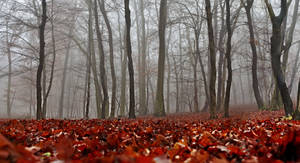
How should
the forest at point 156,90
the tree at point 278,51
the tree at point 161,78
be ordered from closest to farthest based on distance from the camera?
the forest at point 156,90
the tree at point 278,51
the tree at point 161,78

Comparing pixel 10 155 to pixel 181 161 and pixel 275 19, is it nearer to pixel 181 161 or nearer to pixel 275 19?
pixel 181 161

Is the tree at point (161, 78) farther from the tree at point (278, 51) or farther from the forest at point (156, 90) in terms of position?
the tree at point (278, 51)

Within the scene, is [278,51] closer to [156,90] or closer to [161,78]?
[161,78]

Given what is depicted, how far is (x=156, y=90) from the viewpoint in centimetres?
2036

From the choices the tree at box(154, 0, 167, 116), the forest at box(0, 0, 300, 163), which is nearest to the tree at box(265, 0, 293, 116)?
the forest at box(0, 0, 300, 163)

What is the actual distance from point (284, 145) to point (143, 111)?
18638 mm

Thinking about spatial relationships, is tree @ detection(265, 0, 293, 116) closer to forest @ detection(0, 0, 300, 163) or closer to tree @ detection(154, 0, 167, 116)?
forest @ detection(0, 0, 300, 163)

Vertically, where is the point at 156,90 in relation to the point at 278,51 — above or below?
below

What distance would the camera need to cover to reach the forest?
62.8 inches

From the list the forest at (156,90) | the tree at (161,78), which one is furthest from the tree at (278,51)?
the tree at (161,78)

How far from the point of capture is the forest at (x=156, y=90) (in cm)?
160

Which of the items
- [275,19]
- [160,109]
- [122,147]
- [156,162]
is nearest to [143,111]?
[160,109]

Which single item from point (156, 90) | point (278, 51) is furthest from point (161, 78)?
point (278, 51)

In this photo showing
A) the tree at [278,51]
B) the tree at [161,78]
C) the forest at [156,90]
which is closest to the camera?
the forest at [156,90]
